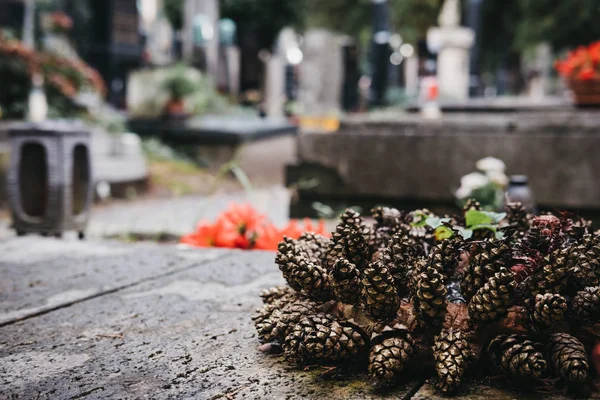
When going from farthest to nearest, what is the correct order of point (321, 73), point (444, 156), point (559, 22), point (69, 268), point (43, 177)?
point (559, 22), point (321, 73), point (444, 156), point (43, 177), point (69, 268)

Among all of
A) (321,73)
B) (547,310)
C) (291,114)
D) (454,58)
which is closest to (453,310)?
(547,310)

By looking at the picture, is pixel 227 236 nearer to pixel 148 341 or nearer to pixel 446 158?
pixel 148 341

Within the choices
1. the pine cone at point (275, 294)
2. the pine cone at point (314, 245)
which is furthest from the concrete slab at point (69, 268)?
the pine cone at point (314, 245)

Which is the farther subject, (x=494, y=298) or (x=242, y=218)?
(x=242, y=218)

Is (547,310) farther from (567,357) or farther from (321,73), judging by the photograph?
(321,73)

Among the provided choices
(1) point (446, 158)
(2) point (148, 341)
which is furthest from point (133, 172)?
(2) point (148, 341)

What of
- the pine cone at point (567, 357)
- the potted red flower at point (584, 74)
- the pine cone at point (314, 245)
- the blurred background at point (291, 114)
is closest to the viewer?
the pine cone at point (567, 357)

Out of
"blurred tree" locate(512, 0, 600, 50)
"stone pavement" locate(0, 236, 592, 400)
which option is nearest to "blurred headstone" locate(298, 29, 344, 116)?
"stone pavement" locate(0, 236, 592, 400)

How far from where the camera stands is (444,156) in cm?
583

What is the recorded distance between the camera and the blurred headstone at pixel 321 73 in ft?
48.9

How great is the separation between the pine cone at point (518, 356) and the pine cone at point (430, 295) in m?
0.14

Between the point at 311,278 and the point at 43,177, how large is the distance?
3.57 m

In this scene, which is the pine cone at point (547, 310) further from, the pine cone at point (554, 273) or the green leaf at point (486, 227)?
the green leaf at point (486, 227)

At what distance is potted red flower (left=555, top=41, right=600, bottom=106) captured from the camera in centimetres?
611
